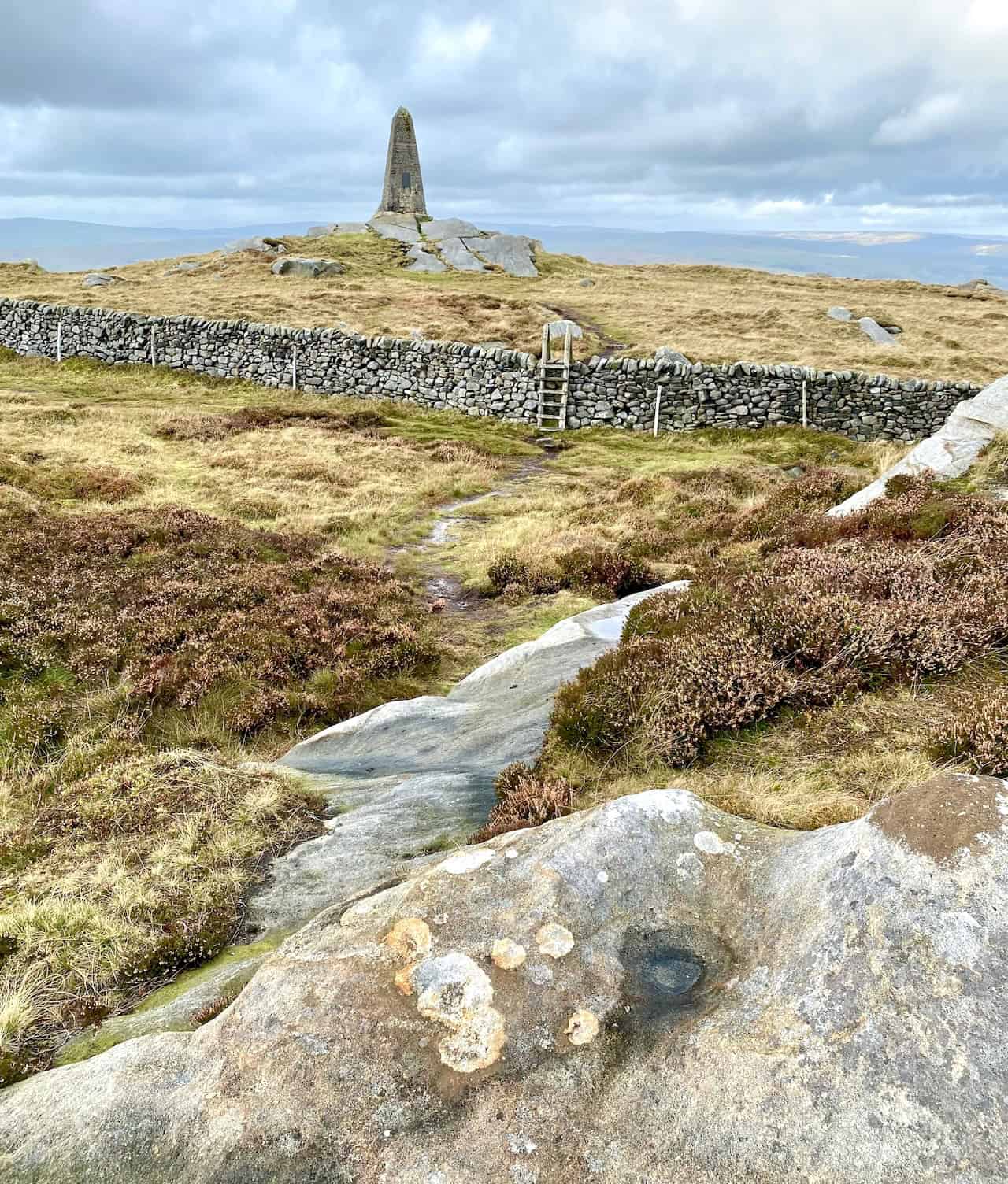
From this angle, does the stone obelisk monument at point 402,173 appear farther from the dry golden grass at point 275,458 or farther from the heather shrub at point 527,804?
the heather shrub at point 527,804

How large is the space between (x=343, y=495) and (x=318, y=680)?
1205cm

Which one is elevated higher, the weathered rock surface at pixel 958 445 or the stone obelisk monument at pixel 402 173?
the stone obelisk monument at pixel 402 173

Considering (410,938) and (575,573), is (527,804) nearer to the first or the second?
(410,938)

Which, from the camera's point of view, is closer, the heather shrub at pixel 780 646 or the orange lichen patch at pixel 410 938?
the orange lichen patch at pixel 410 938

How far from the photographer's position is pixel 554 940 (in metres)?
3.88

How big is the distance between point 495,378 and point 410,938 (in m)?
33.0

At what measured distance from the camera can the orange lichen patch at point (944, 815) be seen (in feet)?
11.8

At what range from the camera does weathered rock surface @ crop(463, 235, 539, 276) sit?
68.4 m

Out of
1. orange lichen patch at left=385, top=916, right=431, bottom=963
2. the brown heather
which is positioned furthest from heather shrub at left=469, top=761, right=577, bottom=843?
the brown heather

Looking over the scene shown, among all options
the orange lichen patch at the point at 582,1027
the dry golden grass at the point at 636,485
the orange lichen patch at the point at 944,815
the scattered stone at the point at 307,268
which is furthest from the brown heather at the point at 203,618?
the scattered stone at the point at 307,268

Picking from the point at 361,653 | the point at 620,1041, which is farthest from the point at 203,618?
the point at 620,1041

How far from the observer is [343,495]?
75.1 ft

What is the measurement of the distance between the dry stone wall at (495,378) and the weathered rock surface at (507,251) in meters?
32.6

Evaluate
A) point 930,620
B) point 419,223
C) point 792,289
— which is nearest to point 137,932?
point 930,620
